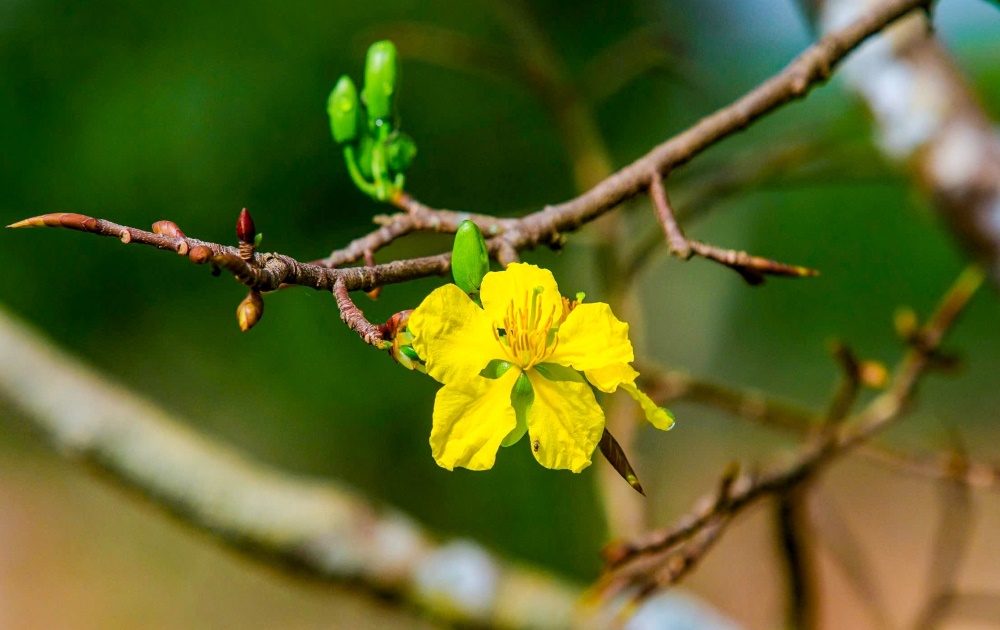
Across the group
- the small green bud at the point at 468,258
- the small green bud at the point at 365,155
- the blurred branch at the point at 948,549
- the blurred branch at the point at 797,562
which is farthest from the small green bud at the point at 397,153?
the blurred branch at the point at 948,549

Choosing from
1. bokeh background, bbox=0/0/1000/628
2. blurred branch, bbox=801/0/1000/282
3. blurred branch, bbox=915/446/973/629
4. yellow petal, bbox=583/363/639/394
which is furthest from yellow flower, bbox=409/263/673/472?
bokeh background, bbox=0/0/1000/628

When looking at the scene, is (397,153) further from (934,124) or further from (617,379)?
(934,124)

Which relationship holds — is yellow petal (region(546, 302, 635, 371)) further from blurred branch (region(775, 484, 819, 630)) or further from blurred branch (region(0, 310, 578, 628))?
blurred branch (region(0, 310, 578, 628))

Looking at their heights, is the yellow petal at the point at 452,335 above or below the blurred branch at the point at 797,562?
below

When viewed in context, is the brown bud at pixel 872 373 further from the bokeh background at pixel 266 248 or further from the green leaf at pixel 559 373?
the bokeh background at pixel 266 248

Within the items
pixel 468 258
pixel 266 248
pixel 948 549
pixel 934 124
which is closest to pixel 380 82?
pixel 468 258

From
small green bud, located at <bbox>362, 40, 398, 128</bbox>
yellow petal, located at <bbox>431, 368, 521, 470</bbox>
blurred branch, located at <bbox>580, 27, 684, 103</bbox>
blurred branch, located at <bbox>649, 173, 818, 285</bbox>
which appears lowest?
A: yellow petal, located at <bbox>431, 368, 521, 470</bbox>
